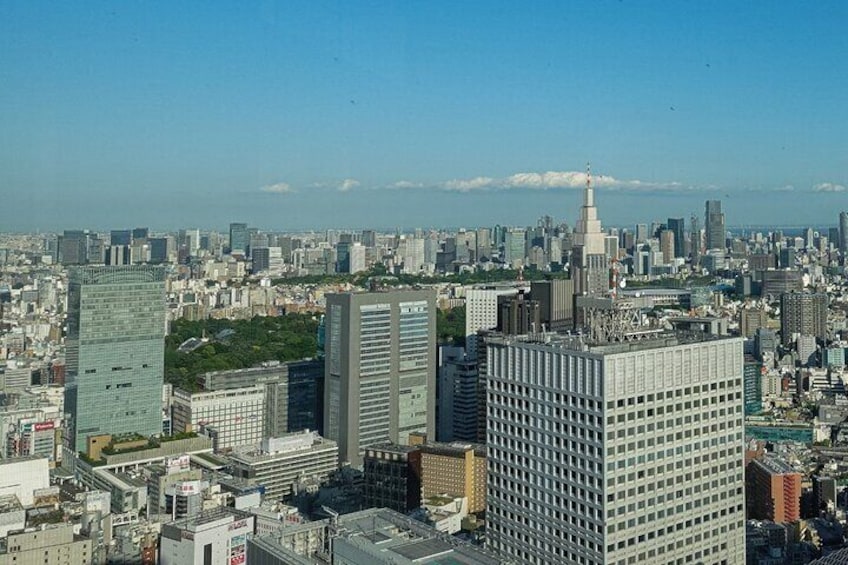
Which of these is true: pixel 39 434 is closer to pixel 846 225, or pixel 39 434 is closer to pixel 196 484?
pixel 196 484

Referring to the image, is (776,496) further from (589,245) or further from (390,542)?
(589,245)

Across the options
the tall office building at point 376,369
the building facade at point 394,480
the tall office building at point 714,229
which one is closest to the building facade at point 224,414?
the tall office building at point 376,369

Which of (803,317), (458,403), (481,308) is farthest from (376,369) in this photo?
(803,317)

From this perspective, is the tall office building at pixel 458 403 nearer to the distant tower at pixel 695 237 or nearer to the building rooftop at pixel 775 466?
the building rooftop at pixel 775 466

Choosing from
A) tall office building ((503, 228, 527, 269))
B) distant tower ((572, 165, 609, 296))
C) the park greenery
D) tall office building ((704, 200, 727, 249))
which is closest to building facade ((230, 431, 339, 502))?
the park greenery

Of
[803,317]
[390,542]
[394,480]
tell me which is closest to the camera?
[390,542]

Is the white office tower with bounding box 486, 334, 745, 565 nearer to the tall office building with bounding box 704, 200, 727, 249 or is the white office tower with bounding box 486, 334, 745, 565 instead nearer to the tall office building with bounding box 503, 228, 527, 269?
the tall office building with bounding box 503, 228, 527, 269
